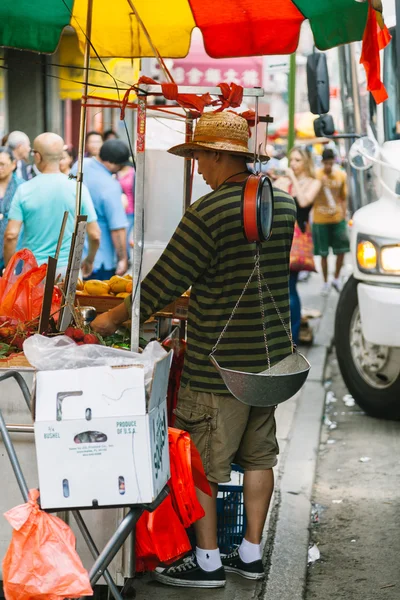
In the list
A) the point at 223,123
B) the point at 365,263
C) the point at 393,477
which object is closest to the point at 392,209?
the point at 365,263

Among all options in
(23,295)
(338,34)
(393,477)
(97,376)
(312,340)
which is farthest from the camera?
(312,340)

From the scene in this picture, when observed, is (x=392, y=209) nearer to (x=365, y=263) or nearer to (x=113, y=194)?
(x=365, y=263)

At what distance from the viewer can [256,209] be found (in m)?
3.97

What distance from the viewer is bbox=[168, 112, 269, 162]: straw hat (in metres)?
4.28

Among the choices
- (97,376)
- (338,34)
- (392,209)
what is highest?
(338,34)

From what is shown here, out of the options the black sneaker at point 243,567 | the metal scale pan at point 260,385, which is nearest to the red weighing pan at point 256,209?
the metal scale pan at point 260,385

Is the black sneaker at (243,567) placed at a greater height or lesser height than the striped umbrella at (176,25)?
lesser

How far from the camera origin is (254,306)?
171 inches

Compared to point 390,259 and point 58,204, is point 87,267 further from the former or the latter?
point 390,259

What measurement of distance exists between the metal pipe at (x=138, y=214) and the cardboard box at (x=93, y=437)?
1.81 ft

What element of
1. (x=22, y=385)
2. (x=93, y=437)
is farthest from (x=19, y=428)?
(x=93, y=437)

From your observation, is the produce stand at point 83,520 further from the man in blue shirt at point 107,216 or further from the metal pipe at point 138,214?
the man in blue shirt at point 107,216

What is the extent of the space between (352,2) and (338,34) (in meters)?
0.32

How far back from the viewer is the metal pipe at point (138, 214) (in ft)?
12.5
